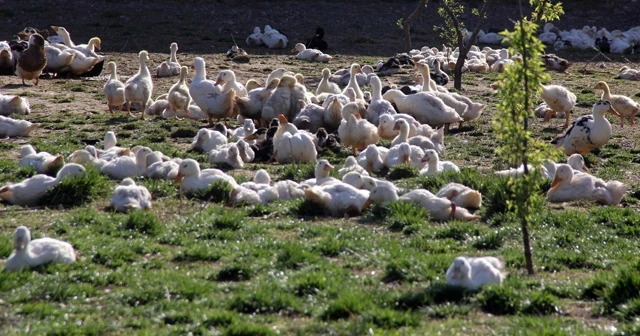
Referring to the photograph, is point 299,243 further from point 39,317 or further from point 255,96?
point 255,96

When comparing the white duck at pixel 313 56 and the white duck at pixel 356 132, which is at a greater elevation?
the white duck at pixel 356 132

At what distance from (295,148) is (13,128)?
402 centimetres

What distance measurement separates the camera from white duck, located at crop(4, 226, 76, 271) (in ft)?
21.5

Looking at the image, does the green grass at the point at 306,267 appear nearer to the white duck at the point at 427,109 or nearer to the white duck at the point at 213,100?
the white duck at the point at 427,109

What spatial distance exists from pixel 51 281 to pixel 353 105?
6481mm

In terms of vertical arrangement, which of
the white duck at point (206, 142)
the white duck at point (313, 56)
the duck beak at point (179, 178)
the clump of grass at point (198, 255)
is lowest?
the white duck at point (313, 56)

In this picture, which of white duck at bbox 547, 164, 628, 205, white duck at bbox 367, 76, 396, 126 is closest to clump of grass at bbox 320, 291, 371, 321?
white duck at bbox 547, 164, 628, 205

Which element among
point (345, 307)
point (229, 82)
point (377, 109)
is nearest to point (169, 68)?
point (229, 82)

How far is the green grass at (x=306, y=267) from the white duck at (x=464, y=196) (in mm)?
157

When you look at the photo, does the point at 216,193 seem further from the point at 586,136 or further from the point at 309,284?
the point at 586,136

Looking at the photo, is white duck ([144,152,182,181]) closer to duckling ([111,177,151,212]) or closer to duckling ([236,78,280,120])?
duckling ([111,177,151,212])

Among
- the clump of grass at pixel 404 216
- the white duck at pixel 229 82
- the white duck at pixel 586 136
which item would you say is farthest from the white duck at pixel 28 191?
the white duck at pixel 586 136

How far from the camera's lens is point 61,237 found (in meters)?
7.55

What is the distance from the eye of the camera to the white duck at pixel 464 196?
8.94 metres
